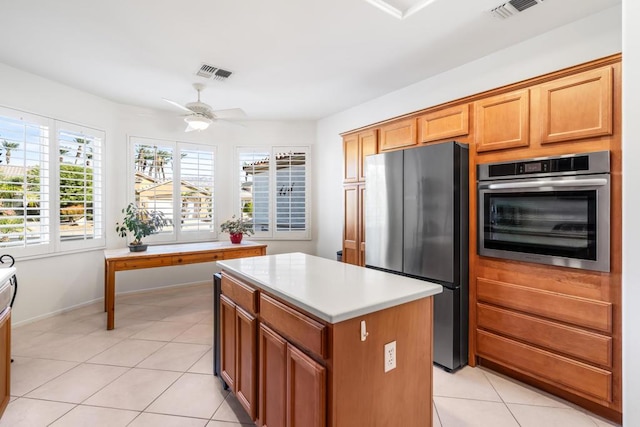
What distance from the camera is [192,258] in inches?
154

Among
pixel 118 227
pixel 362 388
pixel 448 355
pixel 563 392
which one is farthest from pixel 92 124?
pixel 563 392

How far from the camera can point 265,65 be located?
3.14 meters

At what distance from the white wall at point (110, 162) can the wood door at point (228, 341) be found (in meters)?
2.81

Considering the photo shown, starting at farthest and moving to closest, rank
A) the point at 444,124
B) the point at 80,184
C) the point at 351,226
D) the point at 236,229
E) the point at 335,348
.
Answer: the point at 236,229, the point at 80,184, the point at 351,226, the point at 444,124, the point at 335,348

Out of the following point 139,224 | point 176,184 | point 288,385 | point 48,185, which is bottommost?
point 288,385

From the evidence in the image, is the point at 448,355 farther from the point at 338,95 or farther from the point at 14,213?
the point at 14,213

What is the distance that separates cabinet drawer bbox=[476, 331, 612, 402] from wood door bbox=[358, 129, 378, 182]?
1.98m

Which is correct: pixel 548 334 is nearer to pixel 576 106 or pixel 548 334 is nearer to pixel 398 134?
pixel 576 106

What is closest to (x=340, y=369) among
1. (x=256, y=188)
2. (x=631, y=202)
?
(x=631, y=202)

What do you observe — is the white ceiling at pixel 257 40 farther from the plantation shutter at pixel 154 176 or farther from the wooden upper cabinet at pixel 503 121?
the plantation shutter at pixel 154 176

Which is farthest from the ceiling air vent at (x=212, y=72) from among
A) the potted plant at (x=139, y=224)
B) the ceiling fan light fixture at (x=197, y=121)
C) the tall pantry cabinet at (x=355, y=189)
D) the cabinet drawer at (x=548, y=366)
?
the cabinet drawer at (x=548, y=366)

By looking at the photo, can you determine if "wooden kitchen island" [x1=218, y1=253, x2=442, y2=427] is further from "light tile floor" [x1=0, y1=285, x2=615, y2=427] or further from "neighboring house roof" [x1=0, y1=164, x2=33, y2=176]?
"neighboring house roof" [x1=0, y1=164, x2=33, y2=176]

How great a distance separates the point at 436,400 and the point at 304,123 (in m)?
4.30

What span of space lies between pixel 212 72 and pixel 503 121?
280 cm
